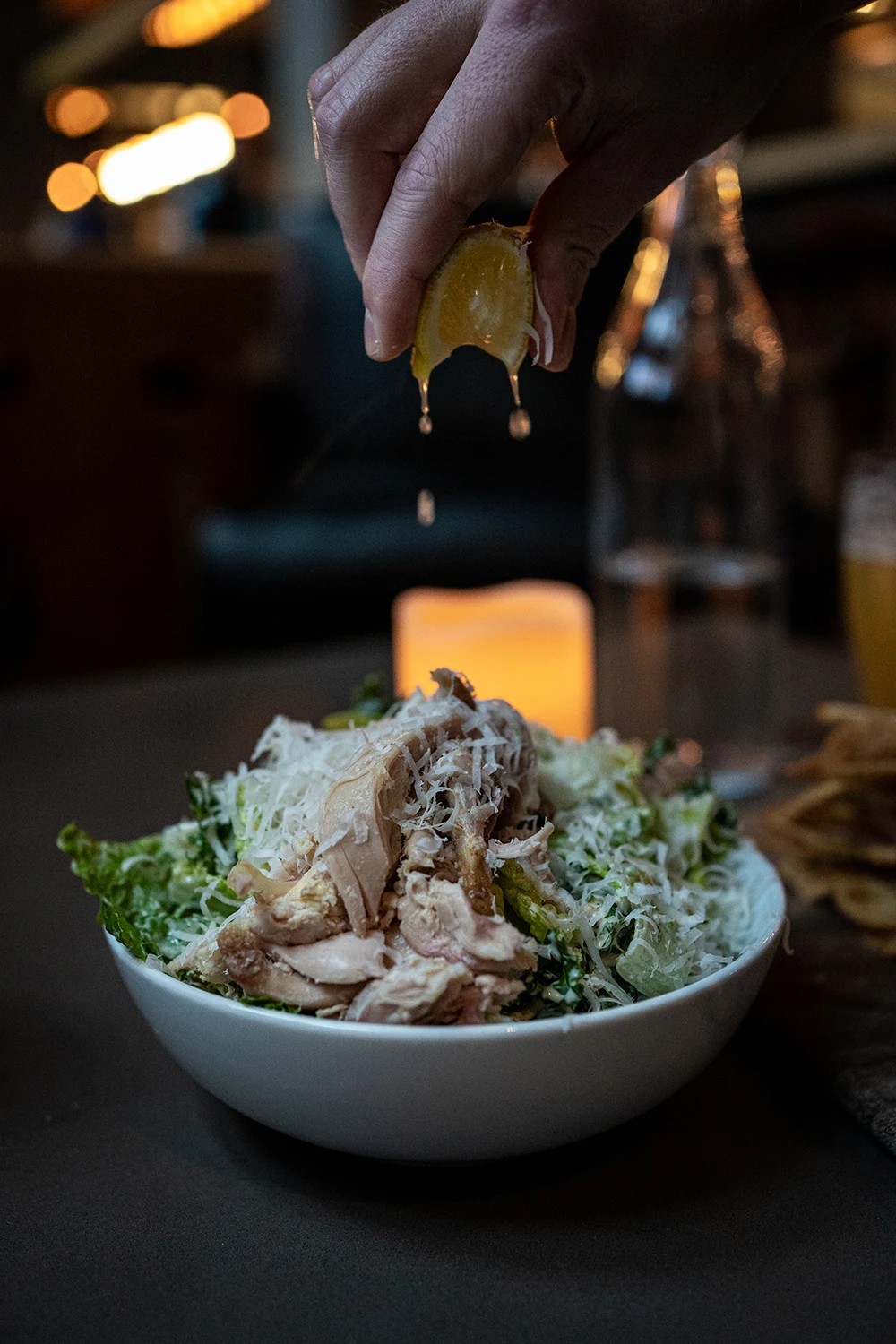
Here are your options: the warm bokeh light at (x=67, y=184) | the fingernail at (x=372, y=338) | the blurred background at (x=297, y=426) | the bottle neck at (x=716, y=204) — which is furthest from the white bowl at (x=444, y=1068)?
the warm bokeh light at (x=67, y=184)

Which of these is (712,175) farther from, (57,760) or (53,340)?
(53,340)

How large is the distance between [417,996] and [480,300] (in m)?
0.51

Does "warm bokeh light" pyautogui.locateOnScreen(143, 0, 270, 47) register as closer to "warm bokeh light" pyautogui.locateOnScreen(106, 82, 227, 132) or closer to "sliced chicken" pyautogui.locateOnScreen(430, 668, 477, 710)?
"warm bokeh light" pyautogui.locateOnScreen(106, 82, 227, 132)

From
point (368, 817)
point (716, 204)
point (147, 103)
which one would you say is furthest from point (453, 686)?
point (147, 103)

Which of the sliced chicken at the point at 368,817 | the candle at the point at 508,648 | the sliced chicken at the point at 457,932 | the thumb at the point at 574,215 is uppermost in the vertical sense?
the thumb at the point at 574,215

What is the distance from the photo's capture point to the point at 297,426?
448cm

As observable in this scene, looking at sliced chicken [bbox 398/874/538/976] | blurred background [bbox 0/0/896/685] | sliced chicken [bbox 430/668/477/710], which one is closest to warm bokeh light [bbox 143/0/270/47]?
blurred background [bbox 0/0/896/685]

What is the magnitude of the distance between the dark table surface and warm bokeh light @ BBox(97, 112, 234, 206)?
735cm

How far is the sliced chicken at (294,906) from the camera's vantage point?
0.74 meters

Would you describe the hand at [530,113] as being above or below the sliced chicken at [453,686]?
above

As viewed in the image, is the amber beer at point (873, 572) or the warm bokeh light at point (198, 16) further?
the warm bokeh light at point (198, 16)

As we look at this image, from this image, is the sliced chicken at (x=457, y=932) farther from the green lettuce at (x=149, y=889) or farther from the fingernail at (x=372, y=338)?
the fingernail at (x=372, y=338)

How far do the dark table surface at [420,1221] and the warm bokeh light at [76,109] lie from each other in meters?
9.38

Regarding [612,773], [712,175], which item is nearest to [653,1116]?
[612,773]
